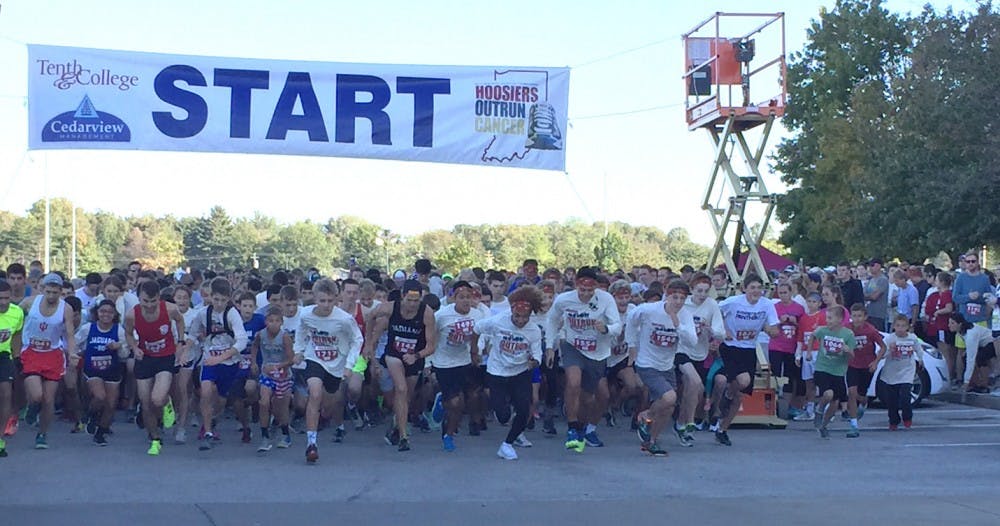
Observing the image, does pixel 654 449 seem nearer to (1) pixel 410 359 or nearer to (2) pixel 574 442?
(2) pixel 574 442

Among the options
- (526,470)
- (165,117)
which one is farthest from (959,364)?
(165,117)

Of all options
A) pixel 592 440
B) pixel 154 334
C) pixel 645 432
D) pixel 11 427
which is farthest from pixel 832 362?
pixel 11 427

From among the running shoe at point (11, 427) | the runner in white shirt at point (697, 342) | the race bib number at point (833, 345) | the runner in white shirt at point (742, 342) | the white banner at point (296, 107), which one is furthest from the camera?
the white banner at point (296, 107)

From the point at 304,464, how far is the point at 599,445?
3.26 metres

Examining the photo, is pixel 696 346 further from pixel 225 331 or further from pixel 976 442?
pixel 225 331

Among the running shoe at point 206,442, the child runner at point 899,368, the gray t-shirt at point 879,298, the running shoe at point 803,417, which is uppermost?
the gray t-shirt at point 879,298

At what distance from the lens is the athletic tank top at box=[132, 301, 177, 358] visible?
413 inches

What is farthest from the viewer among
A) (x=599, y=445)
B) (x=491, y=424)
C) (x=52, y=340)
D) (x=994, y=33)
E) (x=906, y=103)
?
→ (x=906, y=103)

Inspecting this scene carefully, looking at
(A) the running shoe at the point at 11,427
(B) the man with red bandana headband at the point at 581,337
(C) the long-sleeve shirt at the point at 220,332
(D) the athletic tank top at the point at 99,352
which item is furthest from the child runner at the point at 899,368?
(A) the running shoe at the point at 11,427

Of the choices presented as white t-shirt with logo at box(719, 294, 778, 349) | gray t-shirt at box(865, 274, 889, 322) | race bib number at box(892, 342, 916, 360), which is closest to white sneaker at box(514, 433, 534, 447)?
white t-shirt with logo at box(719, 294, 778, 349)

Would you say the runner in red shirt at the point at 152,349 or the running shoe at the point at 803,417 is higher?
the runner in red shirt at the point at 152,349

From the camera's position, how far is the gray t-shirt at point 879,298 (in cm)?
1688

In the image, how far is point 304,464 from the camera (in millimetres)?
9867

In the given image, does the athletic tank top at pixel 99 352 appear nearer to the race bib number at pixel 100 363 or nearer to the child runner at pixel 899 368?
the race bib number at pixel 100 363
